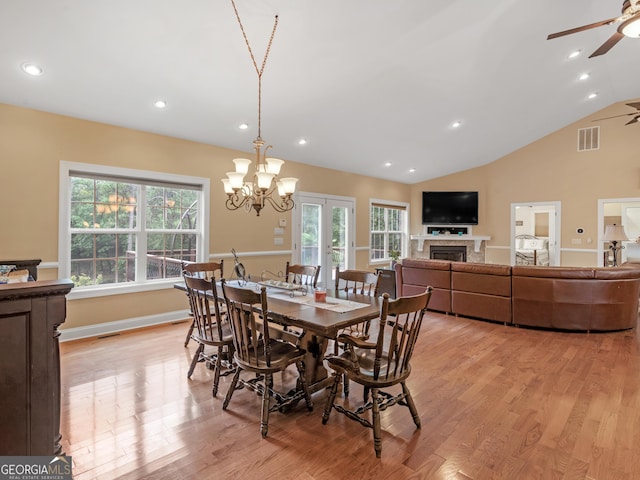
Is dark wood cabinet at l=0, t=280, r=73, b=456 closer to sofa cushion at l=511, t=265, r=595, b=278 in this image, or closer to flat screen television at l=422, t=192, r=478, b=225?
sofa cushion at l=511, t=265, r=595, b=278

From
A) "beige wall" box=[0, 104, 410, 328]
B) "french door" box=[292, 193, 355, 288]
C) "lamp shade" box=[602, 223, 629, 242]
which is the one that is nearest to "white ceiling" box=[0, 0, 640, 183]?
"beige wall" box=[0, 104, 410, 328]

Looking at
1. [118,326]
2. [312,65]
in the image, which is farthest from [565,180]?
[118,326]

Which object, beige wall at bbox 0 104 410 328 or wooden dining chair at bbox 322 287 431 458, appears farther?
beige wall at bbox 0 104 410 328

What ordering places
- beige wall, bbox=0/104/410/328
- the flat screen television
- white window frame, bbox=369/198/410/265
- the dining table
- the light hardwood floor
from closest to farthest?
the light hardwood floor → the dining table → beige wall, bbox=0/104/410/328 → white window frame, bbox=369/198/410/265 → the flat screen television

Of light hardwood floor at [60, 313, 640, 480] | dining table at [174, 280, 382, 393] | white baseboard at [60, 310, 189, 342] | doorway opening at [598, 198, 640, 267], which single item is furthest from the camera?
doorway opening at [598, 198, 640, 267]

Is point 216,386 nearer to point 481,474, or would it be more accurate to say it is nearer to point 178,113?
point 481,474

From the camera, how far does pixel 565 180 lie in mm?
7379

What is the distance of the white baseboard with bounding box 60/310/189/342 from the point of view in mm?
3935

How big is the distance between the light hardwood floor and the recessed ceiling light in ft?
9.07

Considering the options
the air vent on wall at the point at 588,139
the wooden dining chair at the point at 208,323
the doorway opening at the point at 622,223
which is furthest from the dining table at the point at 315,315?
the air vent on wall at the point at 588,139

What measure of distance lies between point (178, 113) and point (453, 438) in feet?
14.1

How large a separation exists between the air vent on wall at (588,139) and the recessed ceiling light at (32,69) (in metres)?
9.06

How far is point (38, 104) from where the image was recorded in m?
3.57

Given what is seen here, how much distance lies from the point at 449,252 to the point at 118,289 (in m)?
7.29
